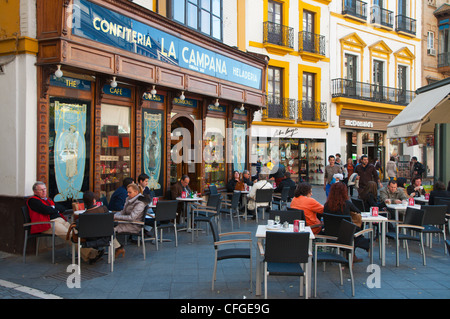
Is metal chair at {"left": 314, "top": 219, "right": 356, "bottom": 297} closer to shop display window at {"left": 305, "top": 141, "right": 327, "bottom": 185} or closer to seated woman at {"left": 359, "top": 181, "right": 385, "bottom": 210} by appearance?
seated woman at {"left": 359, "top": 181, "right": 385, "bottom": 210}

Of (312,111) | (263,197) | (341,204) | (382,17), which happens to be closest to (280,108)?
(312,111)

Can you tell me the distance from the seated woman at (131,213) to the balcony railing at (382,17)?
2277 centimetres

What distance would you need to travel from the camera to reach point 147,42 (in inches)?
372

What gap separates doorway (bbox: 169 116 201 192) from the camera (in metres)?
12.4

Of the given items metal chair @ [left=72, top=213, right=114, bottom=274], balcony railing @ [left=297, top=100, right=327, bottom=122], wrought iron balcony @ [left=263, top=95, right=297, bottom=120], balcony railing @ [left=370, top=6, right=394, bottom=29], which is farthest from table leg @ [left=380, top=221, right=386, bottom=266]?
balcony railing @ [left=370, top=6, right=394, bottom=29]

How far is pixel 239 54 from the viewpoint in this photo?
1293cm

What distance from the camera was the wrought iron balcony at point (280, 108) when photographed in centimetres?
2052

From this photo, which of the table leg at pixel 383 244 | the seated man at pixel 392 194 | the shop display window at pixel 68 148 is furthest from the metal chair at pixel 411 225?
the shop display window at pixel 68 148

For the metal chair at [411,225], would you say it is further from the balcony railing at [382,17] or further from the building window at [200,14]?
the balcony railing at [382,17]

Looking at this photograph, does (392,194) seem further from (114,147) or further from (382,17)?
(382,17)

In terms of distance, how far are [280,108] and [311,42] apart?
4.49m

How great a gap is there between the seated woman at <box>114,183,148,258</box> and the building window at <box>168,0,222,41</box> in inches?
216
